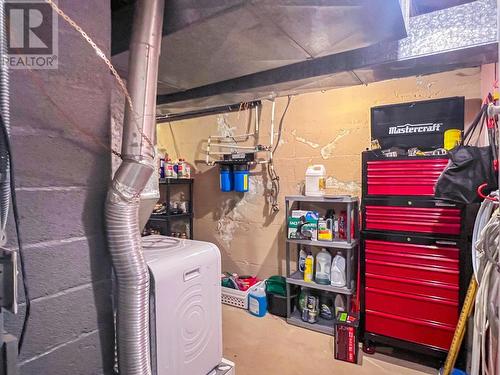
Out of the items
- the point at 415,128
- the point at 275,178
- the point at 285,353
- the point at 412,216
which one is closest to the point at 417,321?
the point at 412,216

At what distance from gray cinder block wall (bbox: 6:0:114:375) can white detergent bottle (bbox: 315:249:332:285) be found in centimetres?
197

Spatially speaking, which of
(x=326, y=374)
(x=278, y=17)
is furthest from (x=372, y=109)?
(x=326, y=374)

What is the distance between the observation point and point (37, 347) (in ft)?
2.60

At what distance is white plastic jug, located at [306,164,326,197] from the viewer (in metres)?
2.63

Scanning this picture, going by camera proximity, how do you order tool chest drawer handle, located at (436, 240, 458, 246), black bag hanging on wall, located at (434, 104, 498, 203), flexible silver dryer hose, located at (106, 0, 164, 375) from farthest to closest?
tool chest drawer handle, located at (436, 240, 458, 246)
black bag hanging on wall, located at (434, 104, 498, 203)
flexible silver dryer hose, located at (106, 0, 164, 375)

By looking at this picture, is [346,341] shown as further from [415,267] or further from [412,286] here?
[415,267]

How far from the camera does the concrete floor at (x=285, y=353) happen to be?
6.62 feet

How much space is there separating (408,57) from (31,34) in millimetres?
1510

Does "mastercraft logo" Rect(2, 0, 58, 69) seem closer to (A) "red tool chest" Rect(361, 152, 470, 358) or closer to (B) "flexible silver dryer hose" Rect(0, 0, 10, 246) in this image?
(B) "flexible silver dryer hose" Rect(0, 0, 10, 246)

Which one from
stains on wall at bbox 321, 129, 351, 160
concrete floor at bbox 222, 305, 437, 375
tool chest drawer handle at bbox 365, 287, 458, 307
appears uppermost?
stains on wall at bbox 321, 129, 351, 160

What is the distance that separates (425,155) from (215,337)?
1871 millimetres

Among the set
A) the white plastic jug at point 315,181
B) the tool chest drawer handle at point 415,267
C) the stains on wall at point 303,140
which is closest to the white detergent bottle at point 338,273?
the tool chest drawer handle at point 415,267

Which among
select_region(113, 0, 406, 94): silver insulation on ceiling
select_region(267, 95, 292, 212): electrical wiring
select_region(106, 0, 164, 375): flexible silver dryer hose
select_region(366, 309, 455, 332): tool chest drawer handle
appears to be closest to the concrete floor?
select_region(366, 309, 455, 332): tool chest drawer handle

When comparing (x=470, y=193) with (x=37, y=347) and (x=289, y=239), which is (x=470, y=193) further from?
(x=37, y=347)
